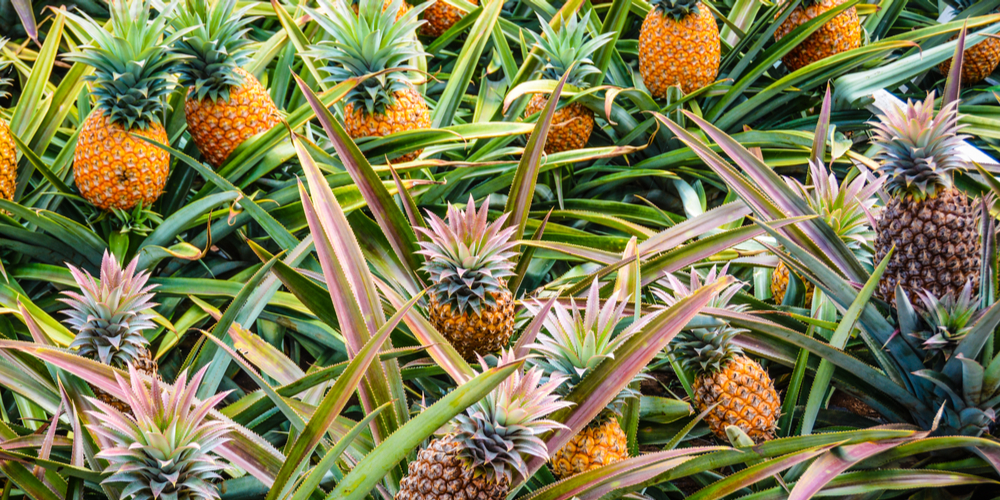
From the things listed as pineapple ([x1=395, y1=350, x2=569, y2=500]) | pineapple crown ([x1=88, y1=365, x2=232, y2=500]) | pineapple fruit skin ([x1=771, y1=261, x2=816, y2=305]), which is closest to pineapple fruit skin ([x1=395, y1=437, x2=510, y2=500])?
pineapple ([x1=395, y1=350, x2=569, y2=500])

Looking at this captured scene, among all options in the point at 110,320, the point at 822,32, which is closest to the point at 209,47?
the point at 110,320

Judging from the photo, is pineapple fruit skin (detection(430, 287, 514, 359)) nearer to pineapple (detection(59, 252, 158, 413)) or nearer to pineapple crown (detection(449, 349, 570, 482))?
pineapple crown (detection(449, 349, 570, 482))

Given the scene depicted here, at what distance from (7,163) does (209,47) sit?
54cm

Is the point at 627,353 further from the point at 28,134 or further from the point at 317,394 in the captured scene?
the point at 28,134

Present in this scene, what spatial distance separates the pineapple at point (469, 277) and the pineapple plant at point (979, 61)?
1.67 meters

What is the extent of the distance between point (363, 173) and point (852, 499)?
103cm

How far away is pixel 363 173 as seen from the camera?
1.32m

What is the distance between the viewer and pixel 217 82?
1605 millimetres

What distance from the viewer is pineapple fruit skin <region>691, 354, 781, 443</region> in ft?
3.63

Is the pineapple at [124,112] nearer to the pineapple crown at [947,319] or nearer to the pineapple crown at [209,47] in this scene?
the pineapple crown at [209,47]

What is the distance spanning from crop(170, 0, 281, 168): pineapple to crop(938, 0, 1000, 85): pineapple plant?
1986 millimetres

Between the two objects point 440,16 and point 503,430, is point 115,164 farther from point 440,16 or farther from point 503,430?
point 440,16

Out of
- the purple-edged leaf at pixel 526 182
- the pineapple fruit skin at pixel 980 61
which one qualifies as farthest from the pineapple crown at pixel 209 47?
the pineapple fruit skin at pixel 980 61

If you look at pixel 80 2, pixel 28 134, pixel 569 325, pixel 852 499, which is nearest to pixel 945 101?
pixel 852 499
